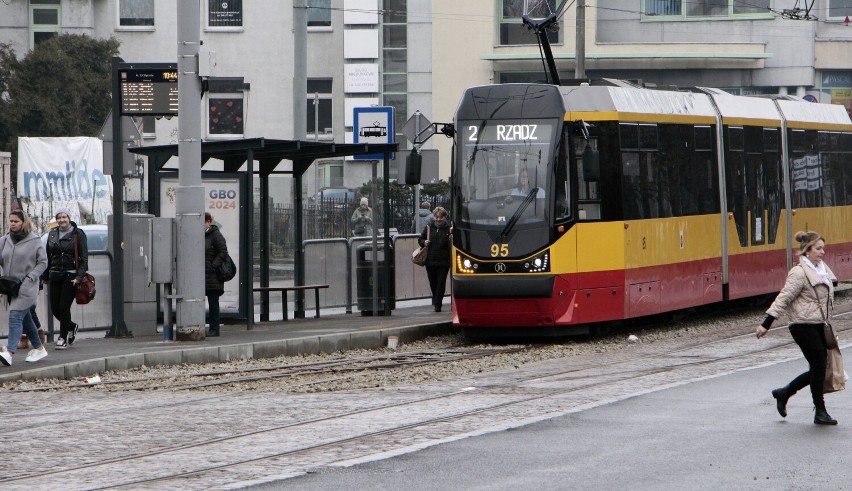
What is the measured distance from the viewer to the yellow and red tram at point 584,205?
1833 centimetres

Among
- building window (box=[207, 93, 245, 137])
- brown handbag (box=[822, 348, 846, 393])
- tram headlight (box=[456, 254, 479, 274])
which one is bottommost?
brown handbag (box=[822, 348, 846, 393])

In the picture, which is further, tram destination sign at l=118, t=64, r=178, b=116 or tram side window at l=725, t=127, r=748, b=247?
tram side window at l=725, t=127, r=748, b=247

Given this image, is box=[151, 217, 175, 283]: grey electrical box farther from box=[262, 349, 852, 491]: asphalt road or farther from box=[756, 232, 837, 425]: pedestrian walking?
box=[756, 232, 837, 425]: pedestrian walking

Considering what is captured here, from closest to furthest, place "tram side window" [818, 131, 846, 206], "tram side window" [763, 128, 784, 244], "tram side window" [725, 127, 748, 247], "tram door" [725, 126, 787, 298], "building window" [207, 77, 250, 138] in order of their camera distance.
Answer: "tram side window" [725, 127, 748, 247]
"tram door" [725, 126, 787, 298]
"tram side window" [763, 128, 784, 244]
"tram side window" [818, 131, 846, 206]
"building window" [207, 77, 250, 138]

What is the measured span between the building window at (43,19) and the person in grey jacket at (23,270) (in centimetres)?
3400

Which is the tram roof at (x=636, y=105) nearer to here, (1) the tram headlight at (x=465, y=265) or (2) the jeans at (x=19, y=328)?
(1) the tram headlight at (x=465, y=265)

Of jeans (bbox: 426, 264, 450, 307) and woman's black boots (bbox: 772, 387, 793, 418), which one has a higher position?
jeans (bbox: 426, 264, 450, 307)

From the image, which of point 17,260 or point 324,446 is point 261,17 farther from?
point 324,446

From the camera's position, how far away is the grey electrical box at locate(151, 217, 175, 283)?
59.9ft

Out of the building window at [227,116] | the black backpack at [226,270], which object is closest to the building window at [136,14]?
the building window at [227,116]

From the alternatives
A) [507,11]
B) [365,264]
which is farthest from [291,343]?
[507,11]

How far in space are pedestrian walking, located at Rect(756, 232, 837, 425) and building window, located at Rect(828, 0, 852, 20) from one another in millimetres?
43622

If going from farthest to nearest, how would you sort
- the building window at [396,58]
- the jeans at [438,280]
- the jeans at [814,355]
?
the building window at [396,58] → the jeans at [438,280] → the jeans at [814,355]

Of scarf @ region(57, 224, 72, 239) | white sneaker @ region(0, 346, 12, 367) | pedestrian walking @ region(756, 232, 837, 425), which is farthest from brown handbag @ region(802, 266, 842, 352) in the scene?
scarf @ region(57, 224, 72, 239)
